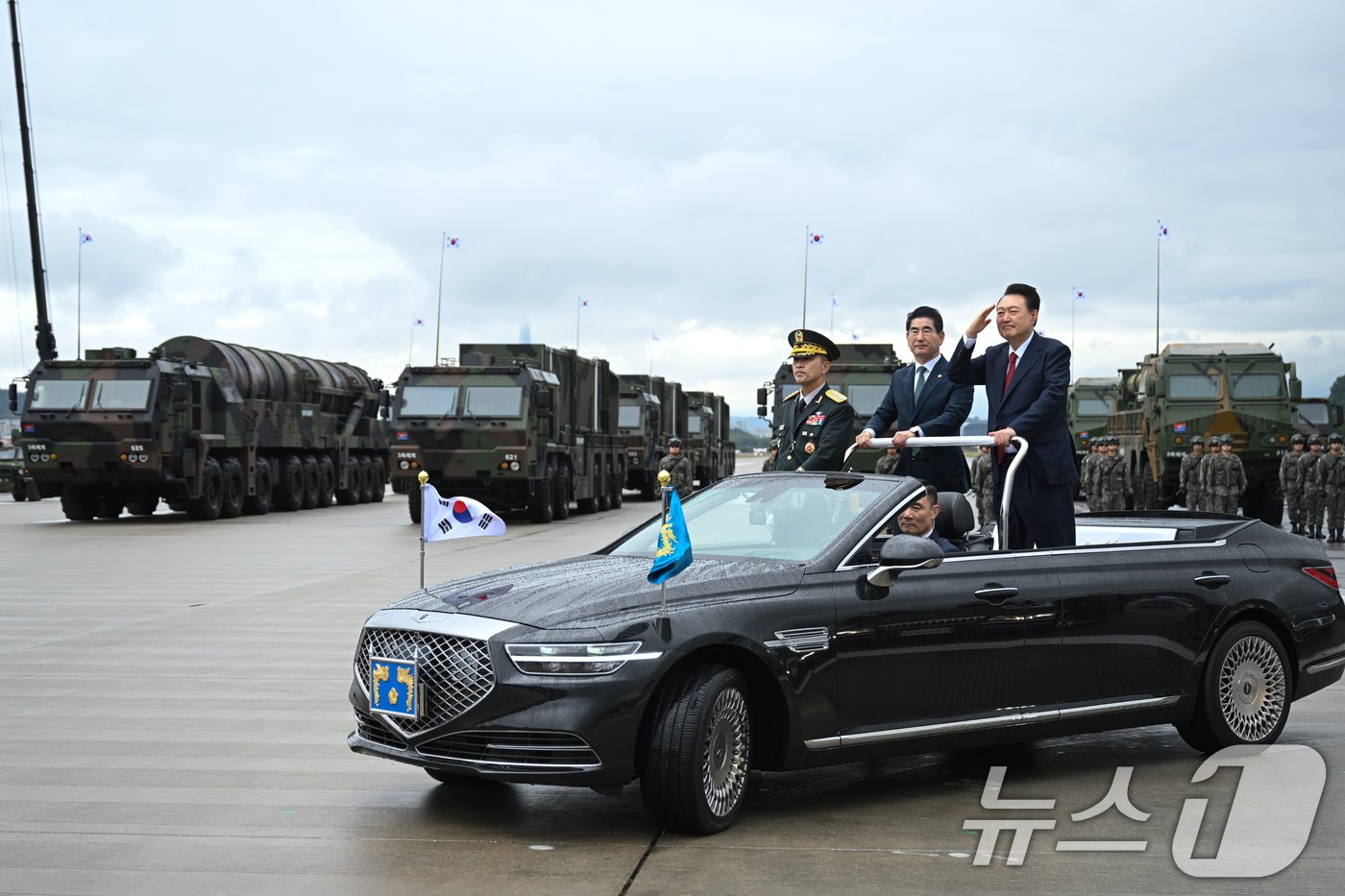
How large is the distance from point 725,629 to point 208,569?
1422cm

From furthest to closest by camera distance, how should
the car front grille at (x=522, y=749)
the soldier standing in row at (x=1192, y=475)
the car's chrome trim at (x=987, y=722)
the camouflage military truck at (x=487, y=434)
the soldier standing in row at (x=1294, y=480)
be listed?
the camouflage military truck at (x=487, y=434) → the soldier standing in row at (x=1192, y=475) → the soldier standing in row at (x=1294, y=480) → the car's chrome trim at (x=987, y=722) → the car front grille at (x=522, y=749)

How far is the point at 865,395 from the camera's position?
27766 millimetres

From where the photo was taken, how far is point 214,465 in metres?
32.2

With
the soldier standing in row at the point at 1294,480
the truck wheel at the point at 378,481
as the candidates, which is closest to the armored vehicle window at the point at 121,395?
the truck wheel at the point at 378,481

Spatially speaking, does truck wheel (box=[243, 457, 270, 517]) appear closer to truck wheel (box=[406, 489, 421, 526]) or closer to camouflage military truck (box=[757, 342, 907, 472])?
truck wheel (box=[406, 489, 421, 526])

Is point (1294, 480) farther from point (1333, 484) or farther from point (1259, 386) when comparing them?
point (1259, 386)

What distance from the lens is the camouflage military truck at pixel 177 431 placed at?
29797 millimetres

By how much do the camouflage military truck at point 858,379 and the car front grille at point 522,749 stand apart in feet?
67.1

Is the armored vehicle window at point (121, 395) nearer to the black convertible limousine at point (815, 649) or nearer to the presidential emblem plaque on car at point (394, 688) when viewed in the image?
the black convertible limousine at point (815, 649)

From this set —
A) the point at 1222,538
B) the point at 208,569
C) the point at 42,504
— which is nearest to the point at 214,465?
the point at 42,504

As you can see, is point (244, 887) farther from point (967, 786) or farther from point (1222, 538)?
point (1222, 538)

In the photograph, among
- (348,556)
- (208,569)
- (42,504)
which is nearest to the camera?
(208,569)

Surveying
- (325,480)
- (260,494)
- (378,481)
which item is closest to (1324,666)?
(260,494)

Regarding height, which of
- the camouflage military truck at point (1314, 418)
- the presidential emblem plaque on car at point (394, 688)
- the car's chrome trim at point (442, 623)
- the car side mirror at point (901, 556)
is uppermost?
the camouflage military truck at point (1314, 418)
